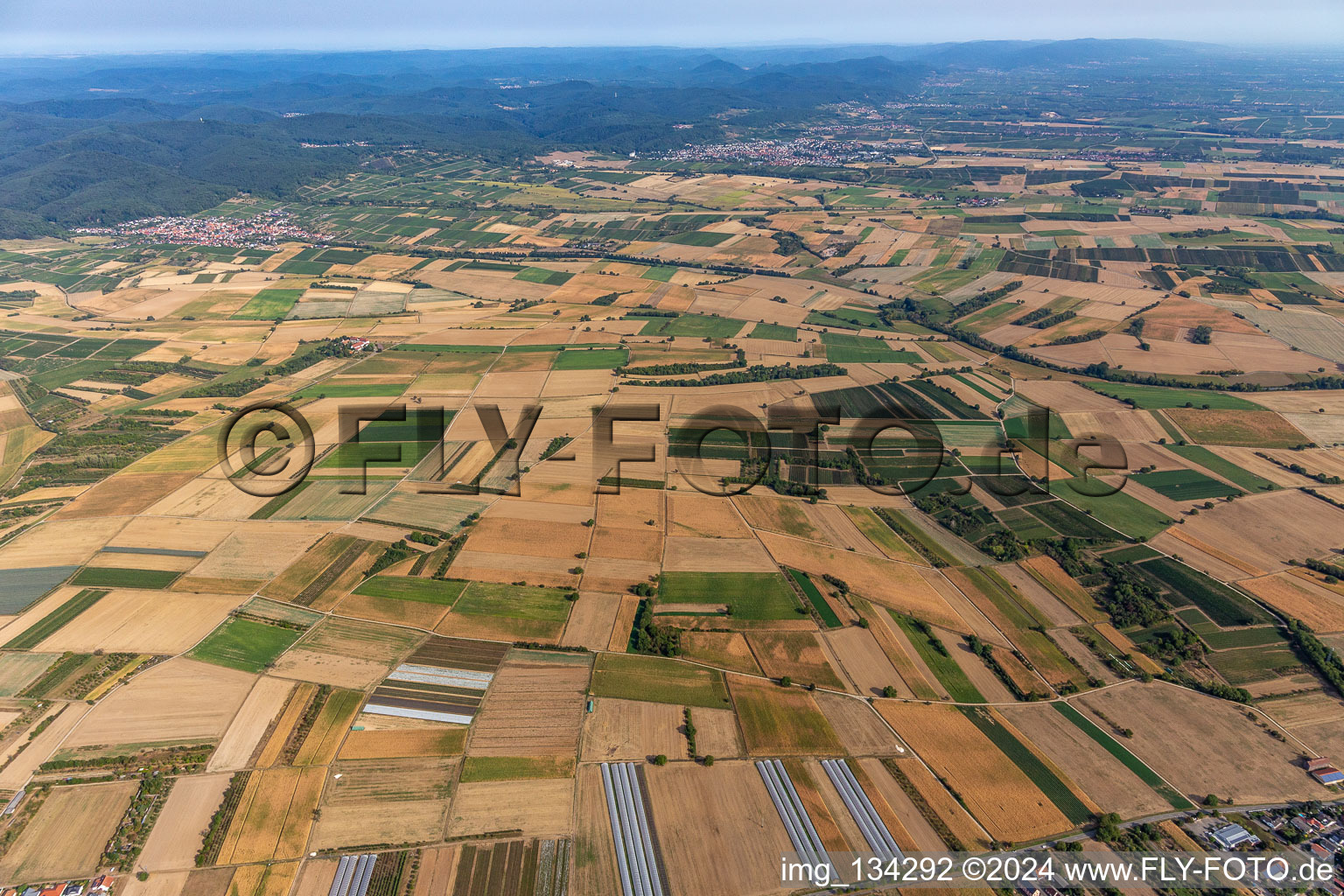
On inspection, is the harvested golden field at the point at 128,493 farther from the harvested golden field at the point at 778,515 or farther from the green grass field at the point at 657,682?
the harvested golden field at the point at 778,515

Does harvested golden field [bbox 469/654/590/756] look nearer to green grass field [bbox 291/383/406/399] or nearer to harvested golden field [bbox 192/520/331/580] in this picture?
harvested golden field [bbox 192/520/331/580]

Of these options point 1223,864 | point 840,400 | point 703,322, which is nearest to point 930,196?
point 703,322

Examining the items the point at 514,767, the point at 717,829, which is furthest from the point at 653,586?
the point at 717,829

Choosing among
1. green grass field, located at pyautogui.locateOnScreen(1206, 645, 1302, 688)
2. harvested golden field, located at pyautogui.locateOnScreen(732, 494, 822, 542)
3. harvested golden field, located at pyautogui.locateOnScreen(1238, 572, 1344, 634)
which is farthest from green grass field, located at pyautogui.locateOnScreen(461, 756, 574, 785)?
harvested golden field, located at pyautogui.locateOnScreen(1238, 572, 1344, 634)

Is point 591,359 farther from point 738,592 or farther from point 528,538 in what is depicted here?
point 738,592

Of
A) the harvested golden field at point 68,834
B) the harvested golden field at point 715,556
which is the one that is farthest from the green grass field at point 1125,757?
the harvested golden field at point 68,834

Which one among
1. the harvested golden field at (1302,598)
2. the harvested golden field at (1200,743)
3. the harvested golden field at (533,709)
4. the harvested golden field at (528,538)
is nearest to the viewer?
the harvested golden field at (1200,743)

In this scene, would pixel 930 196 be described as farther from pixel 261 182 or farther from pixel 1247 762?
pixel 261 182
